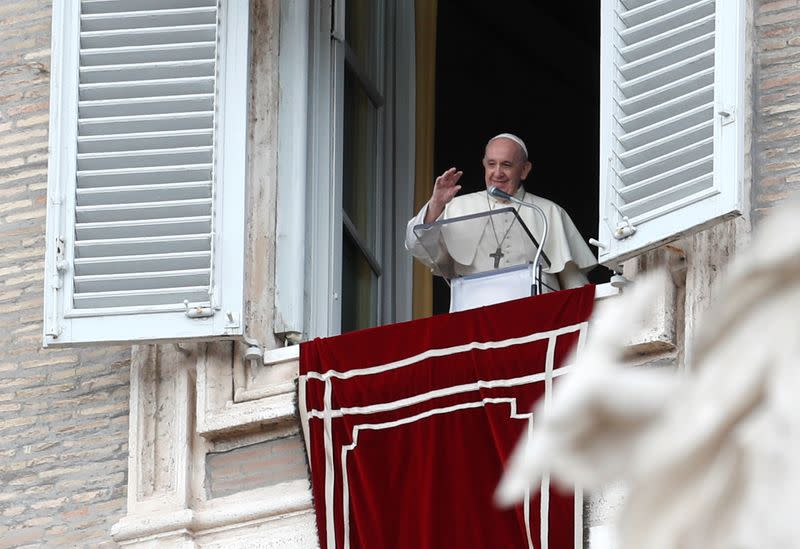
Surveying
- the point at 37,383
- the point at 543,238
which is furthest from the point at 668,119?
the point at 37,383

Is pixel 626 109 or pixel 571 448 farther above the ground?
pixel 626 109

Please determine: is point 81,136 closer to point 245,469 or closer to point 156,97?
point 156,97

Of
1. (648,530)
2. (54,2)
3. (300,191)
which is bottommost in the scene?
(648,530)

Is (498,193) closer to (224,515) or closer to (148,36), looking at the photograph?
(148,36)

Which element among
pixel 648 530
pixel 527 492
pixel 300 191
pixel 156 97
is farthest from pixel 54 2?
pixel 648 530

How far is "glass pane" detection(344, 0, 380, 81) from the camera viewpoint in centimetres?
846

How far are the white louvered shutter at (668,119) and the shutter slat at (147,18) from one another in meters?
1.28

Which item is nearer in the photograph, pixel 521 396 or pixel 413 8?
pixel 521 396

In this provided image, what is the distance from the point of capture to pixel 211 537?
723cm

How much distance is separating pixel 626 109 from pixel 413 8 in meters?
2.26

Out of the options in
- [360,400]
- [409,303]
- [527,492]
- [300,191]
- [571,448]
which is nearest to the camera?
[571,448]

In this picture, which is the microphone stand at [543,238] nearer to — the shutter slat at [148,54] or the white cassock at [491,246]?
the white cassock at [491,246]

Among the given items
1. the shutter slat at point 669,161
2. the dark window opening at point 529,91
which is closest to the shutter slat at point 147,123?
the shutter slat at point 669,161

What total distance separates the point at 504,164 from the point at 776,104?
4.19 feet
